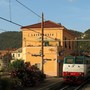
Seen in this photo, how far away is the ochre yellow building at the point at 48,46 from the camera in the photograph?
178 feet

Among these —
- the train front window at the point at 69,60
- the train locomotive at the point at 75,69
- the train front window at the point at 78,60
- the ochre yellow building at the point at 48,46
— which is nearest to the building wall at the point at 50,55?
the ochre yellow building at the point at 48,46

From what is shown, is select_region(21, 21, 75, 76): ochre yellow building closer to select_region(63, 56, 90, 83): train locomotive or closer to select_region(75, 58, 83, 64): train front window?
select_region(63, 56, 90, 83): train locomotive

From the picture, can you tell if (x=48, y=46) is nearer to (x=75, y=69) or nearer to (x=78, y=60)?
(x=78, y=60)

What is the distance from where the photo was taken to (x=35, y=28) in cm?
6394

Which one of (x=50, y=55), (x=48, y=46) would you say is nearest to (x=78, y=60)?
(x=50, y=55)

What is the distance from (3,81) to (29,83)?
7863 mm

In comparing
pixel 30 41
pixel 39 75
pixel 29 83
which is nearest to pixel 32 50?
pixel 30 41

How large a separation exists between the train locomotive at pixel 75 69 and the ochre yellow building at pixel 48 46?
8.08 meters

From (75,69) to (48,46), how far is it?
16.3m

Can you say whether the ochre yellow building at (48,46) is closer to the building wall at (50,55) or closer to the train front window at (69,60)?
the building wall at (50,55)

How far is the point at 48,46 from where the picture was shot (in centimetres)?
5569

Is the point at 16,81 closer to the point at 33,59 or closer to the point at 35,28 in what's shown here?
the point at 33,59

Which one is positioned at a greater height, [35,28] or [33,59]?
[35,28]

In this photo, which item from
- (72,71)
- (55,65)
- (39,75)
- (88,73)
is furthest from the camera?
(55,65)
